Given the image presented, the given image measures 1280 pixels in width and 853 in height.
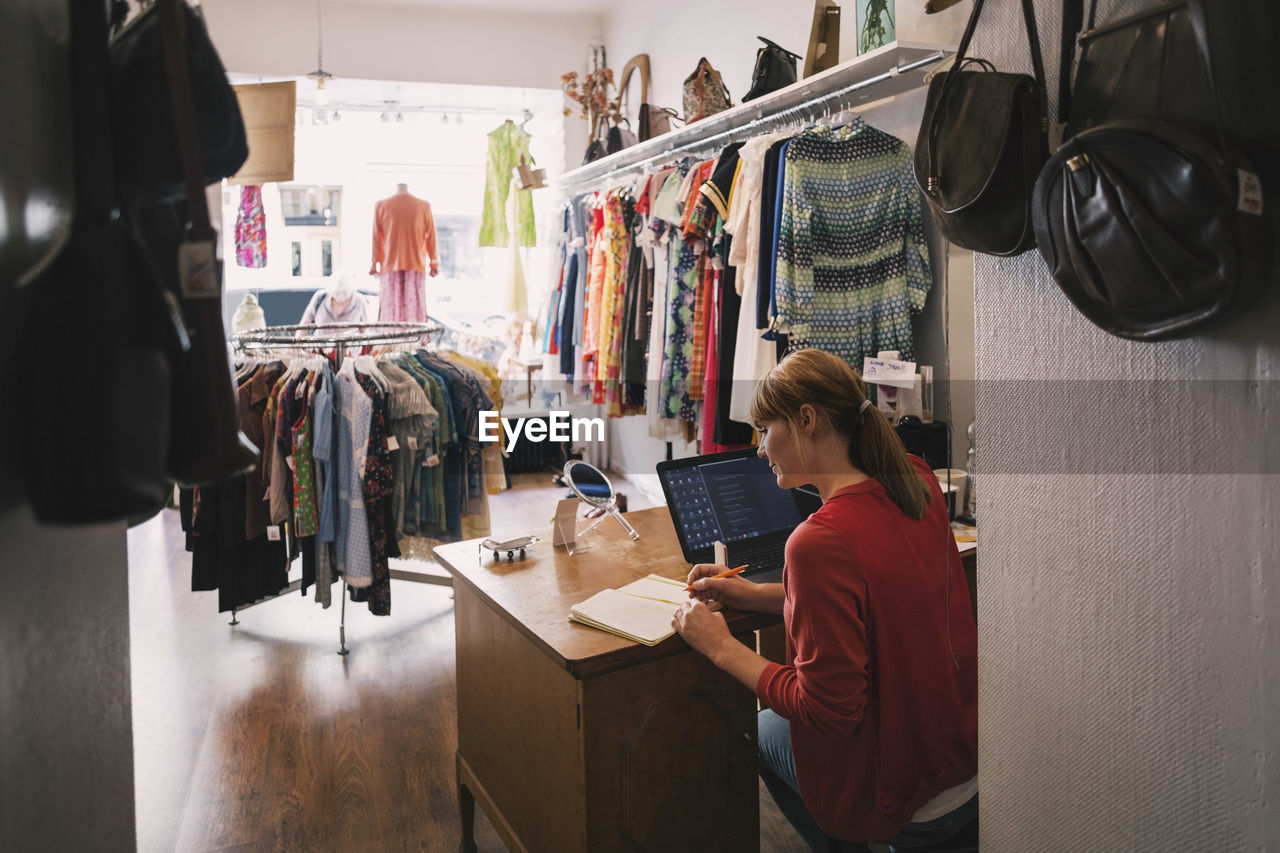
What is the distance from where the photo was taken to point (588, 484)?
2.36m

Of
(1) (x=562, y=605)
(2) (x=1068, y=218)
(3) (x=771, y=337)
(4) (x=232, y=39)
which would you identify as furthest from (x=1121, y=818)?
(4) (x=232, y=39)

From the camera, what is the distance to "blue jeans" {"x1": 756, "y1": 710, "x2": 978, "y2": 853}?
5.22ft

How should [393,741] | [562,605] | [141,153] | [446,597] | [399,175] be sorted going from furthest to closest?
[399,175], [446,597], [393,741], [562,605], [141,153]

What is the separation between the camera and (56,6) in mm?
709

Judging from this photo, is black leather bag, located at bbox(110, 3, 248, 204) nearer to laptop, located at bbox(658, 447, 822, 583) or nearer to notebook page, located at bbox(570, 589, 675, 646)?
notebook page, located at bbox(570, 589, 675, 646)

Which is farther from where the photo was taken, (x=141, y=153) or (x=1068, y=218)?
(x=1068, y=218)

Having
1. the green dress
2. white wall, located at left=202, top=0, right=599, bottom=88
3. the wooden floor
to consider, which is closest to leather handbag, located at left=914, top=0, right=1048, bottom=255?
the wooden floor

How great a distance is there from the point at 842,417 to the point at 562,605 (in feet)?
2.27

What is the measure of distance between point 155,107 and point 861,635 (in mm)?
1211

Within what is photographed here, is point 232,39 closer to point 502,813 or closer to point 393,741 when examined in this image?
point 393,741

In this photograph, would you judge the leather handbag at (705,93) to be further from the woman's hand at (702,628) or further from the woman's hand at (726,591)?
the woman's hand at (702,628)

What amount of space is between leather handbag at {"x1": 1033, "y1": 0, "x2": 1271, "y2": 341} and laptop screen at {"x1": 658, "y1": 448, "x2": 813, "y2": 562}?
1.25 metres

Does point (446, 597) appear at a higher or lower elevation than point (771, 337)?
lower

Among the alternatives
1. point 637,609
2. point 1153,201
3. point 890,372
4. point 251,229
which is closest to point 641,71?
point 251,229
